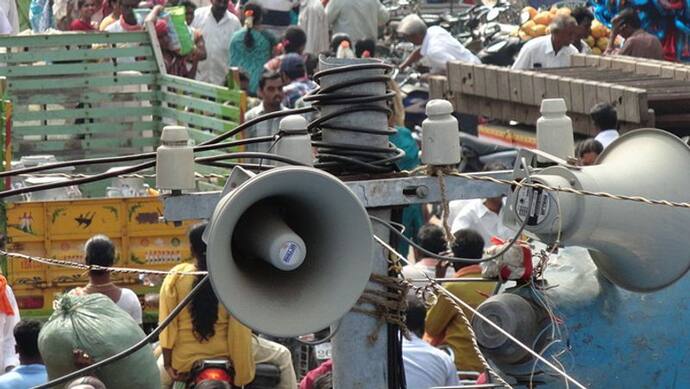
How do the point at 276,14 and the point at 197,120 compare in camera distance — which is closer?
the point at 197,120

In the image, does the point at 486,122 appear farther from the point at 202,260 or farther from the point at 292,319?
the point at 292,319

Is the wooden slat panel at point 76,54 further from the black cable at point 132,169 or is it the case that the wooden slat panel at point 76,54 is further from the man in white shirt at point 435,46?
the black cable at point 132,169

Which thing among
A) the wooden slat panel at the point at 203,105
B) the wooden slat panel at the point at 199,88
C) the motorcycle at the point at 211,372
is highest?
the wooden slat panel at the point at 199,88

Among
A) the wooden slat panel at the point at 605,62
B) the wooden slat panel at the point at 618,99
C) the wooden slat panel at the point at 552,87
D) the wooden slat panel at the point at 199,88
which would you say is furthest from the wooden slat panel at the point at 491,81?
the wooden slat panel at the point at 199,88

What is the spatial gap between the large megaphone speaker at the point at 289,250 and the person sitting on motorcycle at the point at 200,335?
11.9ft

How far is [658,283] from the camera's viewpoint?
214 inches

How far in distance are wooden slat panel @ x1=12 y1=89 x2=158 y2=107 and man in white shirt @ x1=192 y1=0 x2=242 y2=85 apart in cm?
384

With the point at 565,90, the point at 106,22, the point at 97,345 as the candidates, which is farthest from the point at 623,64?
the point at 97,345

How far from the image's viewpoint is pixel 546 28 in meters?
18.5

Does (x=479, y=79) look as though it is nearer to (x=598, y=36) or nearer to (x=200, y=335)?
(x=598, y=36)

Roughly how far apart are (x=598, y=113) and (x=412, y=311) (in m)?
3.51

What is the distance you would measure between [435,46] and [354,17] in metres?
2.13

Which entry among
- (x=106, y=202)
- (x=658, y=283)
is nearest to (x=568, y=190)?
(x=658, y=283)

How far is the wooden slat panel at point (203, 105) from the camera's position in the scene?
12.0 metres
